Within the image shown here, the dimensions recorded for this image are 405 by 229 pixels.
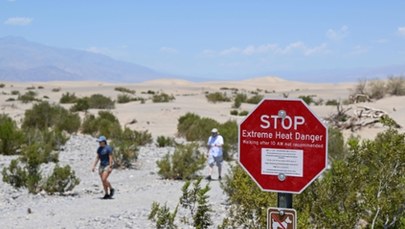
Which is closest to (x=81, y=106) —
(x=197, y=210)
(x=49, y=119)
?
(x=49, y=119)

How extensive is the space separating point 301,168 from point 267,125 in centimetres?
40

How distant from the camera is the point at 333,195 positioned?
6605 millimetres

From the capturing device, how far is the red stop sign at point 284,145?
14.9ft

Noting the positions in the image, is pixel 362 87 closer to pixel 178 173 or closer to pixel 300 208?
pixel 178 173

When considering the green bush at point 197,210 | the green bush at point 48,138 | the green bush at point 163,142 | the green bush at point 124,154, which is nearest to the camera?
the green bush at point 197,210

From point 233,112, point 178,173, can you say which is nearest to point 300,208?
point 178,173

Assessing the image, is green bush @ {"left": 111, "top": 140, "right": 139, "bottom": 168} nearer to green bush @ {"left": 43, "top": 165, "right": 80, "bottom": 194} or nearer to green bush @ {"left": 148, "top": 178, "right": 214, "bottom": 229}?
green bush @ {"left": 43, "top": 165, "right": 80, "bottom": 194}

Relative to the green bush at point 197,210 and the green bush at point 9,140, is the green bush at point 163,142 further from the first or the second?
the green bush at point 197,210

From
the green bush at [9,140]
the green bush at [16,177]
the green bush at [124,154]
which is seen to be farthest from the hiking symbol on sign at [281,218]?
the green bush at [9,140]

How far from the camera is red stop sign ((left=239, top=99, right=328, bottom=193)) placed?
4.54 m

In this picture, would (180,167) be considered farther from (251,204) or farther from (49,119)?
(49,119)

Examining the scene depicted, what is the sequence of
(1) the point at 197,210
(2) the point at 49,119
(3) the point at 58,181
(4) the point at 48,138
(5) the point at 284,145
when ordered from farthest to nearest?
1. (2) the point at 49,119
2. (4) the point at 48,138
3. (3) the point at 58,181
4. (1) the point at 197,210
5. (5) the point at 284,145

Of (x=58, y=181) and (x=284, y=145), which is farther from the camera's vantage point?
(x=58, y=181)

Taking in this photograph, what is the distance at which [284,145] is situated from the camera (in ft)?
15.1
